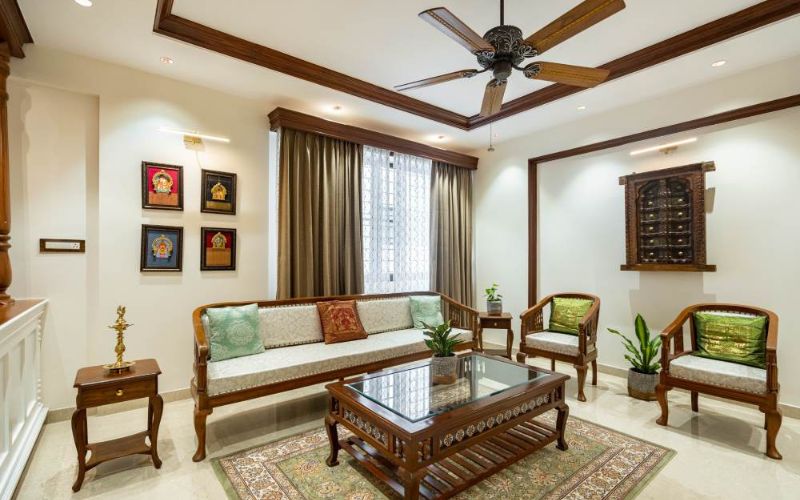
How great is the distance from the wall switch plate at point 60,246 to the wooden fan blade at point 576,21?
3.72 meters

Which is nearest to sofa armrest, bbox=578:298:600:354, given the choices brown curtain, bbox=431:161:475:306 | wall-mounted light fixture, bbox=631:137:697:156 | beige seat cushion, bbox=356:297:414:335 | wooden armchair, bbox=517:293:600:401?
wooden armchair, bbox=517:293:600:401

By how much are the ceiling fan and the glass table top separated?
2.02m

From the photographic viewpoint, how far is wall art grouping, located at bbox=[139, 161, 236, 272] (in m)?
3.30

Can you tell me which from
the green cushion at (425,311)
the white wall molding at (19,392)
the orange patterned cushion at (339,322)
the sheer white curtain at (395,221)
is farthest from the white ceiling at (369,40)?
the green cushion at (425,311)

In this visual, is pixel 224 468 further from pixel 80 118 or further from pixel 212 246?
pixel 80 118

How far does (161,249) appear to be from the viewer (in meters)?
3.35

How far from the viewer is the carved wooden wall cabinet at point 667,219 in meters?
3.54

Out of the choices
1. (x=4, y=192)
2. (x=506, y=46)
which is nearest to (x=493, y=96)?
(x=506, y=46)

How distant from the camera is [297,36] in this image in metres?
2.98

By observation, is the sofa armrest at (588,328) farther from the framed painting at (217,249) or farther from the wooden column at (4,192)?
the wooden column at (4,192)

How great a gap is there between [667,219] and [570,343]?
161 cm

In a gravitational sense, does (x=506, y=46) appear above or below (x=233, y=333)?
above

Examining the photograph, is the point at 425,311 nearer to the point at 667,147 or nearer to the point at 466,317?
the point at 466,317

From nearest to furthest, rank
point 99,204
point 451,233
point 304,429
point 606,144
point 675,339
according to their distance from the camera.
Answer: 1. point 304,429
2. point 99,204
3. point 675,339
4. point 606,144
5. point 451,233
